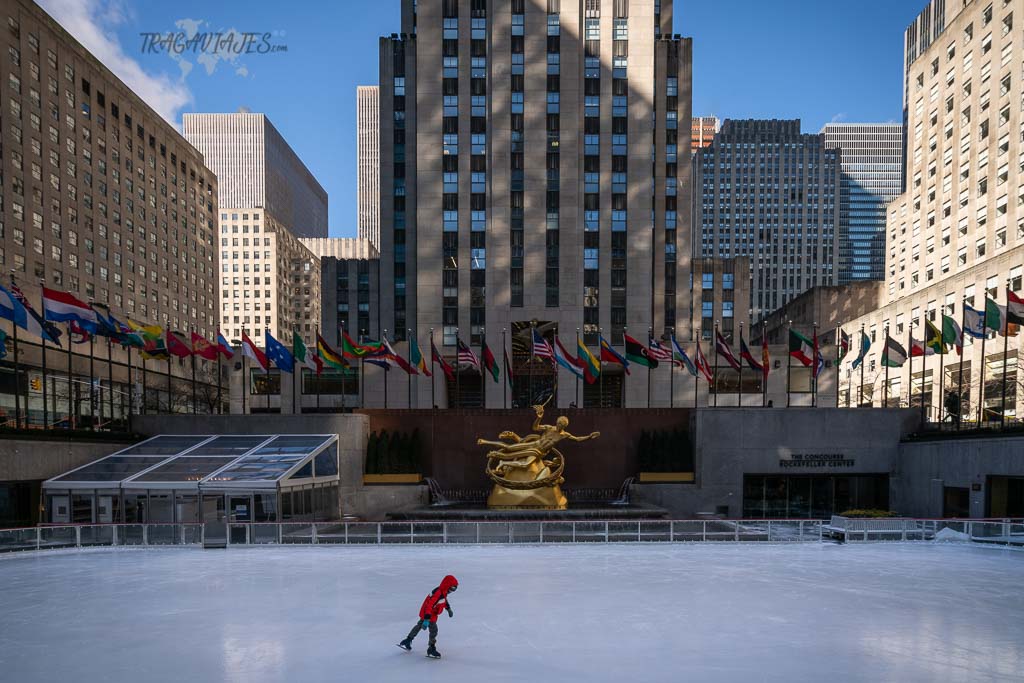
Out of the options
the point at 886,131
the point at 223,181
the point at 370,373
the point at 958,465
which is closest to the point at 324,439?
the point at 370,373

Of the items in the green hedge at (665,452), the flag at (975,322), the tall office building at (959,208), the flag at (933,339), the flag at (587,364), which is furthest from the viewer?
the tall office building at (959,208)

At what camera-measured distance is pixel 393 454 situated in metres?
33.2

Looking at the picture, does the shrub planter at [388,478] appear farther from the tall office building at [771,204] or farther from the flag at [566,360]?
the tall office building at [771,204]

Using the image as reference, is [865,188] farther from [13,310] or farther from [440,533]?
[13,310]

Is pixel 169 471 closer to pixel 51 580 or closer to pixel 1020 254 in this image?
pixel 51 580

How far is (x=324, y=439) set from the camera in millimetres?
31594

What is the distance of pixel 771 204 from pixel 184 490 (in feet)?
500

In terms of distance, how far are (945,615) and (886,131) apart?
671 ft

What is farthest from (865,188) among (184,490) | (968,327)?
(184,490)

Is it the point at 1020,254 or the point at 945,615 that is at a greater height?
the point at 1020,254

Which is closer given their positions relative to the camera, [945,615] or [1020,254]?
[945,615]

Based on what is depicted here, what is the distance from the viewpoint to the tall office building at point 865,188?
168625 mm

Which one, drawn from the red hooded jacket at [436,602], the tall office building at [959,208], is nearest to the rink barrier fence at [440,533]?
the red hooded jacket at [436,602]

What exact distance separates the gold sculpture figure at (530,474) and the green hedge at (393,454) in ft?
18.3
